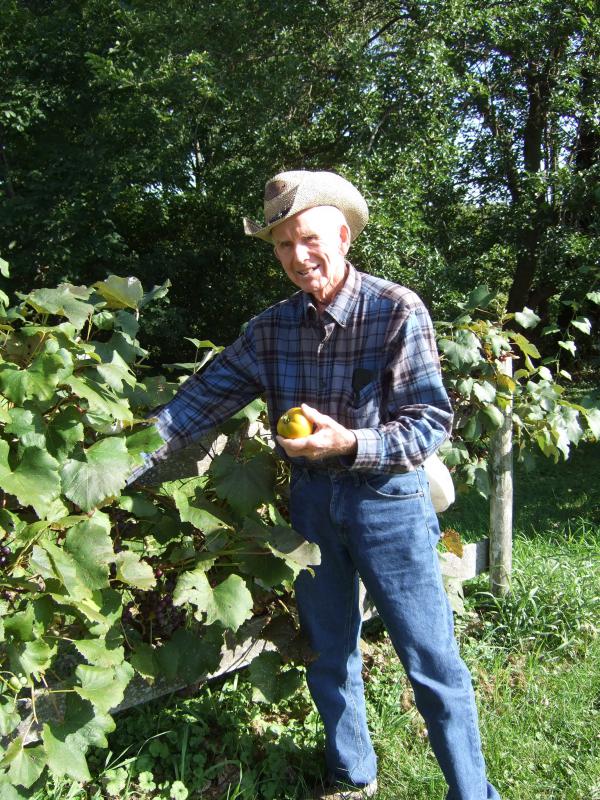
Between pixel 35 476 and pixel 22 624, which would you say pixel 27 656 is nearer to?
pixel 22 624

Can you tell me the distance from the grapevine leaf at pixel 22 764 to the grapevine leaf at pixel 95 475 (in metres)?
0.54

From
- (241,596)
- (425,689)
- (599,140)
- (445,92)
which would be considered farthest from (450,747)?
(599,140)

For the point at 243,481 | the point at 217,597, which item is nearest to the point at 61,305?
the point at 243,481

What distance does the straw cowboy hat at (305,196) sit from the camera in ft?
6.42

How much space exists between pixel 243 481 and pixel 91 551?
0.57 m

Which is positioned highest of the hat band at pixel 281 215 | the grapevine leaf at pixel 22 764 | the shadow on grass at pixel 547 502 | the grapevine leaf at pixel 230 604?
the hat band at pixel 281 215

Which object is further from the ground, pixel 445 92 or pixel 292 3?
pixel 292 3

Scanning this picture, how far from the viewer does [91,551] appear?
5.45ft

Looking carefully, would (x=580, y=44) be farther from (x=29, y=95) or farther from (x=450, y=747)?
(x=450, y=747)

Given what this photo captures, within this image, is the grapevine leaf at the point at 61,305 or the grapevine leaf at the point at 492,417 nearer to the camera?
the grapevine leaf at the point at 61,305

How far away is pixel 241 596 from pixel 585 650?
1705 millimetres

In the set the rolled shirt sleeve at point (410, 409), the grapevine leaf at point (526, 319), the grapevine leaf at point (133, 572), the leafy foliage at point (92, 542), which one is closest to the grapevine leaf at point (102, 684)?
the leafy foliage at point (92, 542)

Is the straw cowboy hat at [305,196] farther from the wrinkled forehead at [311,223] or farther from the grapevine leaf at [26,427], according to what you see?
the grapevine leaf at [26,427]

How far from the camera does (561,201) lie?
29.8 ft
